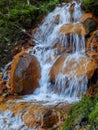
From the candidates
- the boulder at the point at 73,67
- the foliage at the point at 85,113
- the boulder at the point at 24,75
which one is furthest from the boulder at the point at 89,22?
the foliage at the point at 85,113

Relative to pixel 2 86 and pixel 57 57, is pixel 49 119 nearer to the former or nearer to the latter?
pixel 2 86

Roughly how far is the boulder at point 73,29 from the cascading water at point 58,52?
10 cm

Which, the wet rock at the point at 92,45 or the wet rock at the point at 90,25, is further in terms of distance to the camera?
the wet rock at the point at 90,25

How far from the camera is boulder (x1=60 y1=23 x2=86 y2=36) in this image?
419 inches

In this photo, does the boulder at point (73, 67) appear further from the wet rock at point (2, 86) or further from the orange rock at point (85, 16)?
the orange rock at point (85, 16)

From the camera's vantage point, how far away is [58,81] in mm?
9273

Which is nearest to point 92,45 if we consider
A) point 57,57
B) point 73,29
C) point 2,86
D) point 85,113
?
point 73,29

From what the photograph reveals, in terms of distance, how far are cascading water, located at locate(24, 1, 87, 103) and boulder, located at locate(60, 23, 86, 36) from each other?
4.1 inches

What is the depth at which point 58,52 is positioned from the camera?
34.6 ft

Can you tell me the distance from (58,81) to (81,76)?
29.4 inches

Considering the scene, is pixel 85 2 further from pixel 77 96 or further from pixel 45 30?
pixel 77 96

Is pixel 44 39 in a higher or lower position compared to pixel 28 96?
higher

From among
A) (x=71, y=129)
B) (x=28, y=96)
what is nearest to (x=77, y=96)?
(x=28, y=96)

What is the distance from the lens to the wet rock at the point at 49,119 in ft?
22.9
